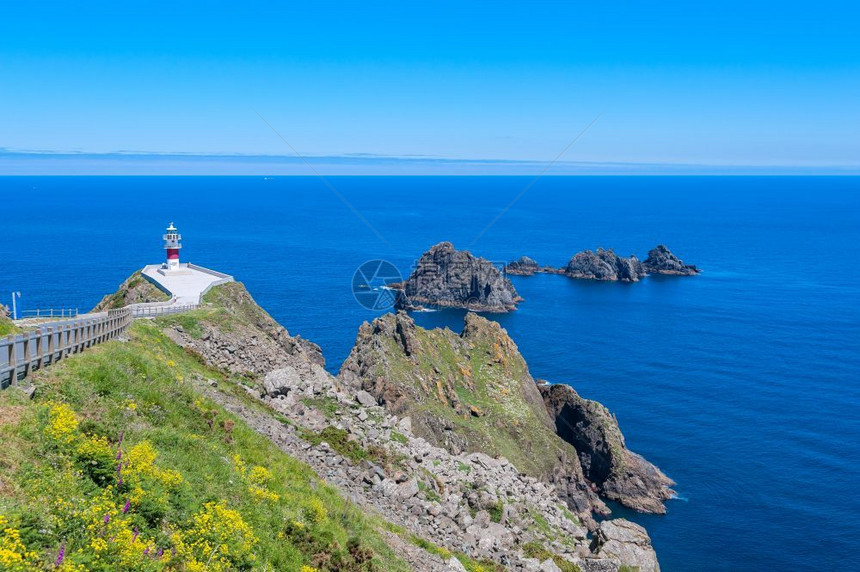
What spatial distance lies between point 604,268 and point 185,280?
136 metres

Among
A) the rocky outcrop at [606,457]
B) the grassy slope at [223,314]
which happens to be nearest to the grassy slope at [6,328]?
the grassy slope at [223,314]

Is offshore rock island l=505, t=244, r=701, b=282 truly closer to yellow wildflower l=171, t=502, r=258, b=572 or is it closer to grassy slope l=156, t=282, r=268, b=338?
grassy slope l=156, t=282, r=268, b=338

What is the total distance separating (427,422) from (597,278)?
135 meters

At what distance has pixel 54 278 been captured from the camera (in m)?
136

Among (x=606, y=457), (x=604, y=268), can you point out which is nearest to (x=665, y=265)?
(x=604, y=268)

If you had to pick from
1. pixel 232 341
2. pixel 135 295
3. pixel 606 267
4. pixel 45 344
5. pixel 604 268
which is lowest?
pixel 45 344

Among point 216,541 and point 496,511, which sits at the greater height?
point 216,541

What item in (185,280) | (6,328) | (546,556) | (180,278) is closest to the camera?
(6,328)

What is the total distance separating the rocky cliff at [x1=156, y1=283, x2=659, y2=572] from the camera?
29781mm

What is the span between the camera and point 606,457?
230 ft

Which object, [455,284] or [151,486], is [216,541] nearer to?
[151,486]

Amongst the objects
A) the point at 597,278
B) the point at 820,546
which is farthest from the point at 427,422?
the point at 597,278

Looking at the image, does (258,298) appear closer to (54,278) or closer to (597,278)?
(54,278)

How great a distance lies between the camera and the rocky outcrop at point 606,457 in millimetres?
66438
